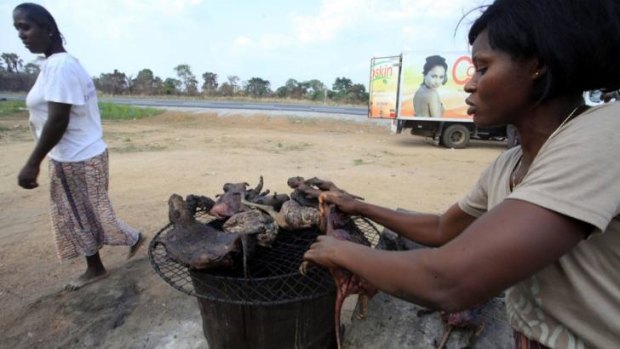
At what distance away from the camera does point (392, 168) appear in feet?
28.9

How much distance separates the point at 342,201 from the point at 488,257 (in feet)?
4.02

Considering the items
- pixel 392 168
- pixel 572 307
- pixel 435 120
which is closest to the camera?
pixel 572 307

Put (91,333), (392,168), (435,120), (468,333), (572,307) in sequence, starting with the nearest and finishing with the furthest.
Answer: (572,307)
(468,333)
(91,333)
(392,168)
(435,120)

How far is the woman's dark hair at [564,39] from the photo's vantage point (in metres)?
0.94

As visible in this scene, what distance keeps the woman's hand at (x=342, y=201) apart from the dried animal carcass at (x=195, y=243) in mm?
567

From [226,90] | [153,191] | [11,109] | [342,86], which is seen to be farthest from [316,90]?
[153,191]

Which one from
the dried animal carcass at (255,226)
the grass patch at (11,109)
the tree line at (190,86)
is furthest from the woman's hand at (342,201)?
the tree line at (190,86)

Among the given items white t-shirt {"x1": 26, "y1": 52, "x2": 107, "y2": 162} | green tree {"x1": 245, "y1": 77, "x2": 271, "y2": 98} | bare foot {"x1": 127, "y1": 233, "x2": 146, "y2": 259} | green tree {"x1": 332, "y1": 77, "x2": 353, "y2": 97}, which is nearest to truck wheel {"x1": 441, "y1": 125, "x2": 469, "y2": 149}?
bare foot {"x1": 127, "y1": 233, "x2": 146, "y2": 259}

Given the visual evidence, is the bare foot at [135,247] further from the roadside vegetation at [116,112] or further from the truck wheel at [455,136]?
the roadside vegetation at [116,112]

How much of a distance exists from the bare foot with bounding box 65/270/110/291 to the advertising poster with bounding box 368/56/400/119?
1064cm

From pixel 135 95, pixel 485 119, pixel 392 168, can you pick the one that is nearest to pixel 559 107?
pixel 485 119

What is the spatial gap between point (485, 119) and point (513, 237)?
1.59ft

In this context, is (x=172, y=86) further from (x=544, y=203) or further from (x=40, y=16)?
(x=544, y=203)

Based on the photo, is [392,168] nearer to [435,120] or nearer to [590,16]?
[435,120]
